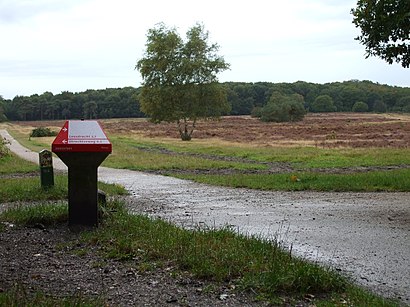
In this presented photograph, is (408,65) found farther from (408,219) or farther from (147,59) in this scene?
(147,59)

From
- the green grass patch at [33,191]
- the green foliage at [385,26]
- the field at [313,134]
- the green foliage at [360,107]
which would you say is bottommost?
the field at [313,134]

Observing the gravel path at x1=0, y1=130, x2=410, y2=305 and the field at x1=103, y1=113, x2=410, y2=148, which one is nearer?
the gravel path at x1=0, y1=130, x2=410, y2=305

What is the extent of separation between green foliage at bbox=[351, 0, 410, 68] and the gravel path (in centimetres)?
373

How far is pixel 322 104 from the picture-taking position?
13650 centimetres

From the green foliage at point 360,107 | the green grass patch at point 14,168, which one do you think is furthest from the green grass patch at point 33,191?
the green foliage at point 360,107

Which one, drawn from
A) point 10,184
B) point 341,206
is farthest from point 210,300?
point 10,184

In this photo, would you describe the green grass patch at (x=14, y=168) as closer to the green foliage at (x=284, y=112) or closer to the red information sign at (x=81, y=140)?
the red information sign at (x=81, y=140)

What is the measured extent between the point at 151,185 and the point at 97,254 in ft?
29.6

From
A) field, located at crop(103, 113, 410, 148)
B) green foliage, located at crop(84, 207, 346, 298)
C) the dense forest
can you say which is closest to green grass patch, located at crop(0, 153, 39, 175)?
green foliage, located at crop(84, 207, 346, 298)

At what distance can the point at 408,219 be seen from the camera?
953 centimetres

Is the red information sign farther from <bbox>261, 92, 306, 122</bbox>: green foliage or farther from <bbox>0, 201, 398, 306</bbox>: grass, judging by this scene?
<bbox>261, 92, 306, 122</bbox>: green foliage

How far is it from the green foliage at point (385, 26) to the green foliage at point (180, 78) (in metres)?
32.9

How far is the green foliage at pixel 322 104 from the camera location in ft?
448

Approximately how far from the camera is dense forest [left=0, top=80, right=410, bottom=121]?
102m
